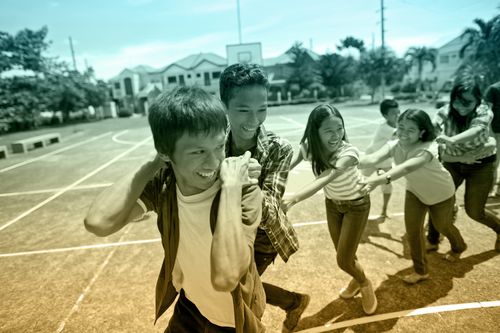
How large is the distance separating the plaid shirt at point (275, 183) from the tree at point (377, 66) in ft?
130

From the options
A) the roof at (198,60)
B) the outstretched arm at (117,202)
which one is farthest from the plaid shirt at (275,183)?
the roof at (198,60)

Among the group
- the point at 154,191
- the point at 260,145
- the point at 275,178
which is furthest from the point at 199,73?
the point at 154,191

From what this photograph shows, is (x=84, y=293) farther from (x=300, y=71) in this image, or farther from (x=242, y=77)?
(x=300, y=71)

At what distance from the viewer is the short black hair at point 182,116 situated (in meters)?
1.43

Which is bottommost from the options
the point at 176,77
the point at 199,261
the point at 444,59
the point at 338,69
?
the point at 199,261

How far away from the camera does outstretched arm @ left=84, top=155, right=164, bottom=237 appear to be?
59.8 inches

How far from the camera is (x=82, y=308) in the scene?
11.6 ft

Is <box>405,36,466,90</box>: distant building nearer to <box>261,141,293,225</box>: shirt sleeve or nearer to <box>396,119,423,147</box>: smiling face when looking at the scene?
<box>396,119,423,147</box>: smiling face

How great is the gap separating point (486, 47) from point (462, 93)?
1317 inches

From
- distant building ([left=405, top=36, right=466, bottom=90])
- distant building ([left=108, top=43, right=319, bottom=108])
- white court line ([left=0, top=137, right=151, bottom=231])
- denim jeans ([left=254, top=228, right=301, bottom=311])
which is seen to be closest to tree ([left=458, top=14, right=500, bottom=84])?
distant building ([left=405, top=36, right=466, bottom=90])

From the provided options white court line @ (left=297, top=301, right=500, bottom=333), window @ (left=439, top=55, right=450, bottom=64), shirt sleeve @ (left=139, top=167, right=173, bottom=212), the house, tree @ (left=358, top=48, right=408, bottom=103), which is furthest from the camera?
the house

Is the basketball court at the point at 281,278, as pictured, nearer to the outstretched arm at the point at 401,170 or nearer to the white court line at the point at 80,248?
the white court line at the point at 80,248

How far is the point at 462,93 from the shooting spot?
12.5ft

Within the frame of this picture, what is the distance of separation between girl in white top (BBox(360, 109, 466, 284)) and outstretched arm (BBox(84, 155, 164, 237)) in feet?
7.33
